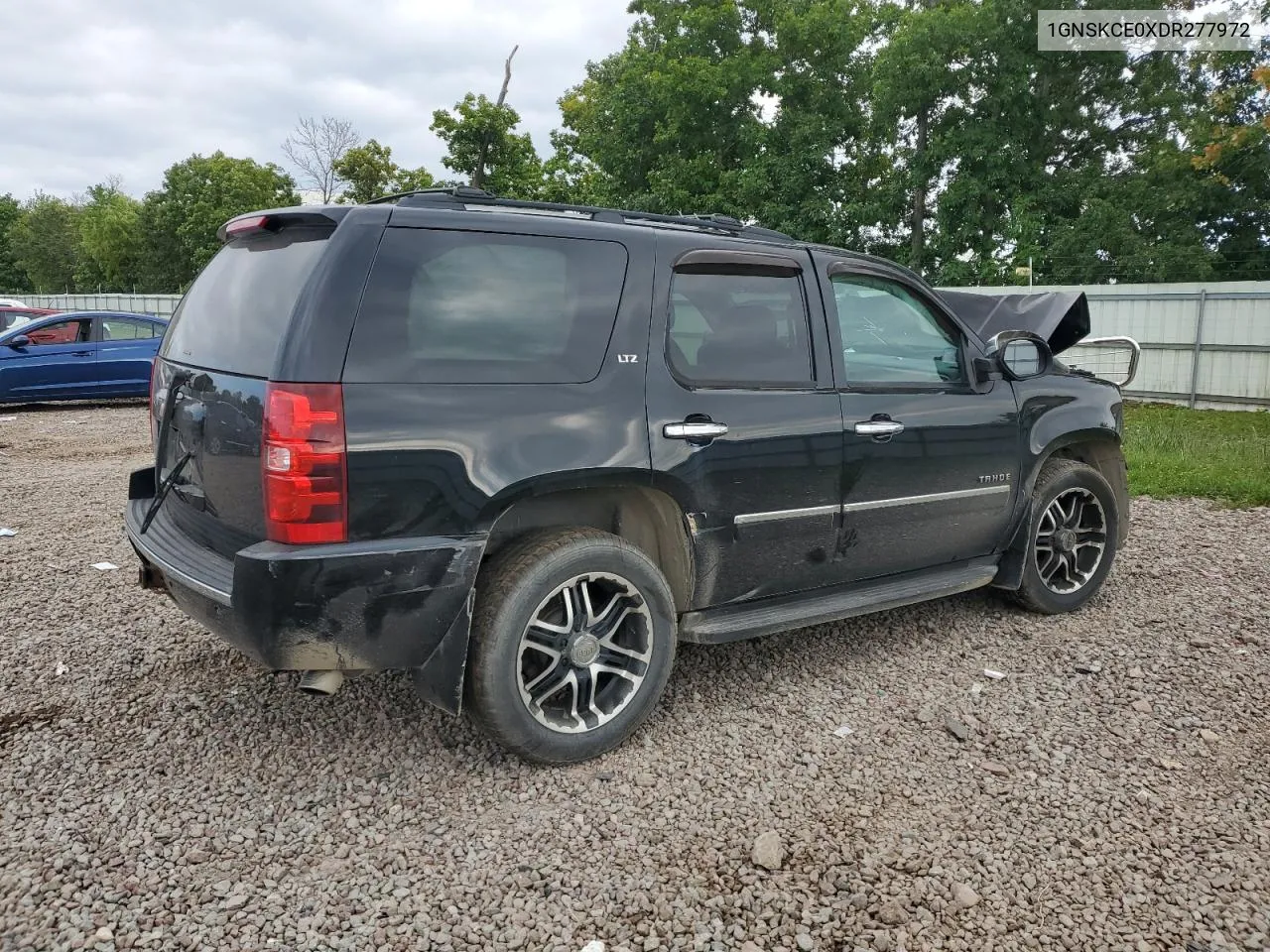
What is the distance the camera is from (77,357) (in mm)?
13562

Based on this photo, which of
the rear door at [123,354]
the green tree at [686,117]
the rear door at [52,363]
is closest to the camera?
the rear door at [52,363]

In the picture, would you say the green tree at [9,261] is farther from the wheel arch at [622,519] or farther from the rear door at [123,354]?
the wheel arch at [622,519]

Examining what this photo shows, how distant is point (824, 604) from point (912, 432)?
831 millimetres

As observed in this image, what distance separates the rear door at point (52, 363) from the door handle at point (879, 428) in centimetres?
1321

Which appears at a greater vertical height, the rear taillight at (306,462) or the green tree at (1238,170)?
the green tree at (1238,170)

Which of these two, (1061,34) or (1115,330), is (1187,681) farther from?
(1061,34)

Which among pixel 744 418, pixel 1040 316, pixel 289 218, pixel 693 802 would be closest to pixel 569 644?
pixel 693 802

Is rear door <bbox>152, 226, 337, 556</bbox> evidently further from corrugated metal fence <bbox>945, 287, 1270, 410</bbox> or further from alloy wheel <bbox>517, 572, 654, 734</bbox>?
corrugated metal fence <bbox>945, 287, 1270, 410</bbox>

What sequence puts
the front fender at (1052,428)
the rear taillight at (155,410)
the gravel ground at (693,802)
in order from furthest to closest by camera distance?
the front fender at (1052,428) → the rear taillight at (155,410) → the gravel ground at (693,802)

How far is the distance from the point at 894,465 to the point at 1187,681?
154 cm

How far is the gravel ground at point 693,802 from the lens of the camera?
8.11 feet

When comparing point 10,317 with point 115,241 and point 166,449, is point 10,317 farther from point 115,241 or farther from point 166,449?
point 115,241

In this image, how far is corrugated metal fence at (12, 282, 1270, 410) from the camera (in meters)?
14.3

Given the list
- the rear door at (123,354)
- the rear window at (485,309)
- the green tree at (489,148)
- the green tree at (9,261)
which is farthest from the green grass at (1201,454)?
the green tree at (9,261)
